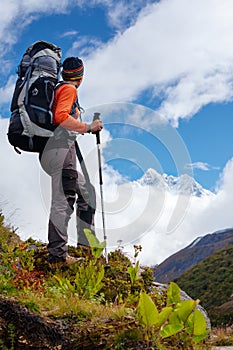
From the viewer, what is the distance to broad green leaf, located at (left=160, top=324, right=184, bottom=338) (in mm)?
4434

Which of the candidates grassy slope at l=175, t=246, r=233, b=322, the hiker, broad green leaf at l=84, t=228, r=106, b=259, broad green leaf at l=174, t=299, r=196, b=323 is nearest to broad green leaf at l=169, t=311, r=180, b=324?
broad green leaf at l=174, t=299, r=196, b=323

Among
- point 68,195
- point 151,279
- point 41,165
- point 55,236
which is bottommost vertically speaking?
point 151,279

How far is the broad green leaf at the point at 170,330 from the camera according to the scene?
443cm

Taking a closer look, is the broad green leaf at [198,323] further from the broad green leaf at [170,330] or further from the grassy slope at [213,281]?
the grassy slope at [213,281]

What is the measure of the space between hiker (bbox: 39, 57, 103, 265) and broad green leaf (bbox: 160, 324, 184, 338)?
3166 mm

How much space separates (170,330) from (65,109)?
3.73 metres

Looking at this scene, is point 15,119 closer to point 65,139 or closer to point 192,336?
point 65,139

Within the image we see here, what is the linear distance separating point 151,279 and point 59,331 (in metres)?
4.15

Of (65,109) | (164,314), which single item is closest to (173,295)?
(164,314)

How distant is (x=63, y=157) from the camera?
7.43 meters

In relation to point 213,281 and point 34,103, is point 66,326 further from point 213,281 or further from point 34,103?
point 213,281

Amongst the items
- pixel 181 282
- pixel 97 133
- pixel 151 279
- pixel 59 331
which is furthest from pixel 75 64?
pixel 181 282

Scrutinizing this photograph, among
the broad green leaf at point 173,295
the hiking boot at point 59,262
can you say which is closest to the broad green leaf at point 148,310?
the broad green leaf at point 173,295

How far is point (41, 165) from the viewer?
25.2 ft
